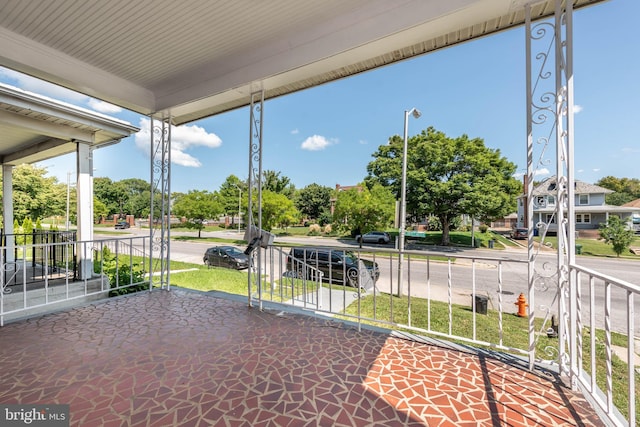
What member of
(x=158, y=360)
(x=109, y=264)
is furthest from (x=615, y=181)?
(x=109, y=264)

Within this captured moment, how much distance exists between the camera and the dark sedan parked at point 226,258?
9.36m

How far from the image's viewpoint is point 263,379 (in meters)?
1.77

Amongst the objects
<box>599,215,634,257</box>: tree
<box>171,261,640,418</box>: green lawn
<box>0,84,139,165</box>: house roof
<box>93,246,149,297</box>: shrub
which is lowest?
<box>171,261,640,418</box>: green lawn

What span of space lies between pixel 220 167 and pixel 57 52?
25.8 meters

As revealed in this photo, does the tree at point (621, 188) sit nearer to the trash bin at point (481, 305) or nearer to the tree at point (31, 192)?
the trash bin at point (481, 305)

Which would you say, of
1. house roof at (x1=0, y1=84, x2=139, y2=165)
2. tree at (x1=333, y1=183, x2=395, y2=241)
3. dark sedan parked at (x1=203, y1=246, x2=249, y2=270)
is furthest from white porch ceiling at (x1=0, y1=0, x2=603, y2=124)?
tree at (x1=333, y1=183, x2=395, y2=241)

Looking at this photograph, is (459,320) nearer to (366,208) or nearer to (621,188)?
(621,188)

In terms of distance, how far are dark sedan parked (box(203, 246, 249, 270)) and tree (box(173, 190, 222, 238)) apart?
10.1 metres

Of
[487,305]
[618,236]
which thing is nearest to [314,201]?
[618,236]

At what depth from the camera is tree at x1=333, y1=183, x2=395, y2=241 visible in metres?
12.0

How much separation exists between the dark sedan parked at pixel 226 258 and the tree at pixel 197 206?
10.1m

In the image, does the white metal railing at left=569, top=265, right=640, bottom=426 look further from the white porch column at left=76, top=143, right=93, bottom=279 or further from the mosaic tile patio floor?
the white porch column at left=76, top=143, right=93, bottom=279

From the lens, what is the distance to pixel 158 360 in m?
2.01

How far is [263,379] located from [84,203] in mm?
3968
